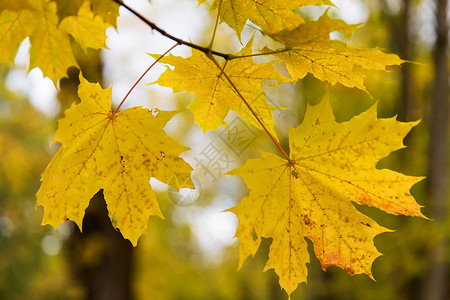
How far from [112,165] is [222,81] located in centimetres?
38

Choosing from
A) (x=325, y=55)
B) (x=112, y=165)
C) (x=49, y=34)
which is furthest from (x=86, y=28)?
(x=325, y=55)

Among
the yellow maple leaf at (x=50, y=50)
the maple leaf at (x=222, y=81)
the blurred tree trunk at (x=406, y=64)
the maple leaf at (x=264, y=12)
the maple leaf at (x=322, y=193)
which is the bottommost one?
the maple leaf at (x=322, y=193)

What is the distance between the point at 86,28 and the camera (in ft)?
Result: 4.00

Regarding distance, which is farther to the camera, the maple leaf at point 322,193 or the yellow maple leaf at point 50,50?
the yellow maple leaf at point 50,50

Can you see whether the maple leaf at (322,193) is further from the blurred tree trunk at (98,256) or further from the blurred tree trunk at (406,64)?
the blurred tree trunk at (406,64)

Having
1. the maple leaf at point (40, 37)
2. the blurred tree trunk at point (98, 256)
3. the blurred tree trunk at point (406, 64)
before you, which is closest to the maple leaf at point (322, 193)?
the maple leaf at point (40, 37)

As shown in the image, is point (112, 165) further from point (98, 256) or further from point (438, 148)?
point (98, 256)

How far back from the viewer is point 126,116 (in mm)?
1047

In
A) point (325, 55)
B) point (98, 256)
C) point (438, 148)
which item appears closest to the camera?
point (325, 55)

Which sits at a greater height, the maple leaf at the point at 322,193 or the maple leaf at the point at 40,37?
the maple leaf at the point at 40,37

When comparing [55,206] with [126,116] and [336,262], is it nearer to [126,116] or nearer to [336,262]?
[126,116]

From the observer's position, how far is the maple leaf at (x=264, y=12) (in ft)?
3.19

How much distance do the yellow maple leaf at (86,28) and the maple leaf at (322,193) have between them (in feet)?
2.04

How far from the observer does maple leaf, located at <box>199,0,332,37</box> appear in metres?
0.97
